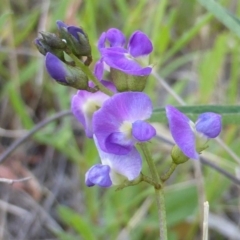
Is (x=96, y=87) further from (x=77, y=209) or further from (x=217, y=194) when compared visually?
(x=77, y=209)

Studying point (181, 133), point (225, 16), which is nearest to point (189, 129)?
point (181, 133)

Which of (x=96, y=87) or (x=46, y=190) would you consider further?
(x=46, y=190)

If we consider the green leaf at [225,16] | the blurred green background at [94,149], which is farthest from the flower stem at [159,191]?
the blurred green background at [94,149]

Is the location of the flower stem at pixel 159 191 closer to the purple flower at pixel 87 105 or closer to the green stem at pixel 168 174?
the green stem at pixel 168 174

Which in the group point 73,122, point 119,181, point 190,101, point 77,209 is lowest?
point 77,209

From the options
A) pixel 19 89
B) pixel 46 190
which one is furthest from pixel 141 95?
pixel 19 89

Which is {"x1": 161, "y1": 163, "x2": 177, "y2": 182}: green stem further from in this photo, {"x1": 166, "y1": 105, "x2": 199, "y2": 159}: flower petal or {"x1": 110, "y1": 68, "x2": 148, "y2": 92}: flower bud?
{"x1": 110, "y1": 68, "x2": 148, "y2": 92}: flower bud

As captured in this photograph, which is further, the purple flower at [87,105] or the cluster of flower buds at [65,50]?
the purple flower at [87,105]
